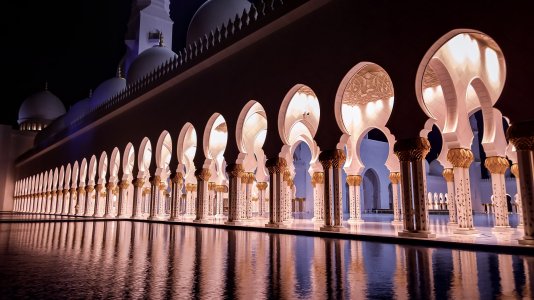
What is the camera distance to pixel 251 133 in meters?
11.0

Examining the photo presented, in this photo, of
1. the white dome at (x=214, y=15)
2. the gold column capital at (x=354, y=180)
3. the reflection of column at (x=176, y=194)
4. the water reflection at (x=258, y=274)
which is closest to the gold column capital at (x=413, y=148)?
the water reflection at (x=258, y=274)

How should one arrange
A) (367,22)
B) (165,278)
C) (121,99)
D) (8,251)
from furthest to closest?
1. (121,99)
2. (367,22)
3. (8,251)
4. (165,278)

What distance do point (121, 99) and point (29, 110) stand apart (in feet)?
52.5

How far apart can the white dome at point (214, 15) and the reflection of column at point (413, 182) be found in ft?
Result: 25.3

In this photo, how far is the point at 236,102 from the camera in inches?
325

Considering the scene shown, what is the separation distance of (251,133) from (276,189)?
3.98m

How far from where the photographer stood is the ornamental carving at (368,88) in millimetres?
8656

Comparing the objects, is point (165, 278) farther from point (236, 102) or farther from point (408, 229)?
point (236, 102)

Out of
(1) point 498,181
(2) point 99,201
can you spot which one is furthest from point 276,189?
(2) point 99,201

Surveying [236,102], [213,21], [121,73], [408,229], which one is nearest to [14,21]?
[121,73]

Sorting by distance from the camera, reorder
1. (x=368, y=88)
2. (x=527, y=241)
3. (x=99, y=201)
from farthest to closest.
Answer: (x=99, y=201) → (x=368, y=88) → (x=527, y=241)

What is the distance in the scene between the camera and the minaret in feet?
55.3

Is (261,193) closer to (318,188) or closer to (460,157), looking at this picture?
(318,188)

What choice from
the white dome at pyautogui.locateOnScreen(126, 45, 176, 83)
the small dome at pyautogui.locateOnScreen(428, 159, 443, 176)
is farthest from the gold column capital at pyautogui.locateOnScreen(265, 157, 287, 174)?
the small dome at pyautogui.locateOnScreen(428, 159, 443, 176)
